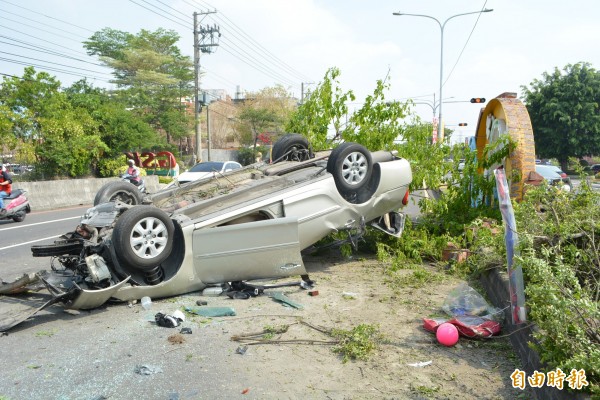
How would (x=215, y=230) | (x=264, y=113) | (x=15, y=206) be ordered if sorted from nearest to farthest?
1. (x=215, y=230)
2. (x=15, y=206)
3. (x=264, y=113)

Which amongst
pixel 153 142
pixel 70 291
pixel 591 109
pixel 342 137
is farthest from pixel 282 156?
pixel 591 109

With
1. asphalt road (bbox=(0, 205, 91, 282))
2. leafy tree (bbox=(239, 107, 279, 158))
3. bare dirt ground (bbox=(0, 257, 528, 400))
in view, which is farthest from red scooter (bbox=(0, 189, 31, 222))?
leafy tree (bbox=(239, 107, 279, 158))

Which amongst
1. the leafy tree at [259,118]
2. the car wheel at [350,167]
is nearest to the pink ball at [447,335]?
the car wheel at [350,167]

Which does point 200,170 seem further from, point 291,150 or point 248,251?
point 248,251

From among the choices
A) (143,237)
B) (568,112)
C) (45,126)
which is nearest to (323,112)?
(143,237)

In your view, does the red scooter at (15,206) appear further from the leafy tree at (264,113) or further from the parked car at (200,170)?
the leafy tree at (264,113)

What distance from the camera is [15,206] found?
1262 cm

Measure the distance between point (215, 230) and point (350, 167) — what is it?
2171 mm

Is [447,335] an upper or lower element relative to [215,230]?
lower

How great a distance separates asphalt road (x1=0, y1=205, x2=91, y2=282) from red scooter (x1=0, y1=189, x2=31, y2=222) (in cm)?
19

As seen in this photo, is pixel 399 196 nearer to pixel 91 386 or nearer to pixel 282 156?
pixel 282 156

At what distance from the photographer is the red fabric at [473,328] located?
4.38 m

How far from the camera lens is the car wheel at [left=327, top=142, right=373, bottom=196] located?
21.2ft

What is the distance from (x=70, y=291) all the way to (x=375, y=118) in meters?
5.84
